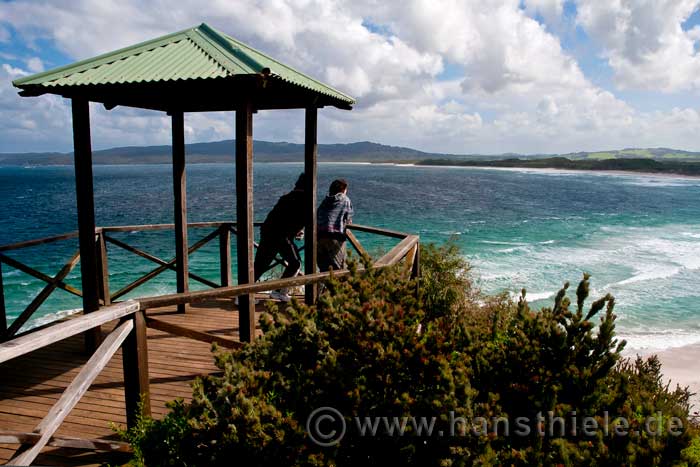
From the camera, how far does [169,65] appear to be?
438cm

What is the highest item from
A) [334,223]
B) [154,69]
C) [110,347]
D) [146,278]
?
[154,69]

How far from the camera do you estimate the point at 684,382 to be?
10.6 meters

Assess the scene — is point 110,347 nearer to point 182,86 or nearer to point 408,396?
point 408,396

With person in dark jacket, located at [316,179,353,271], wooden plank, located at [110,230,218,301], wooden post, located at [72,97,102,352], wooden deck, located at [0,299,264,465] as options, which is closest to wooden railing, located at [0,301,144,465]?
wooden deck, located at [0,299,264,465]

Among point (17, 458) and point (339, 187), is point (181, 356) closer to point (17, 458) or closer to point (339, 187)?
point (17, 458)

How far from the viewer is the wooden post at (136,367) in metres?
3.46

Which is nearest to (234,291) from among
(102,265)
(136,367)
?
(136,367)

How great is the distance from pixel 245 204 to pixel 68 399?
217 centimetres

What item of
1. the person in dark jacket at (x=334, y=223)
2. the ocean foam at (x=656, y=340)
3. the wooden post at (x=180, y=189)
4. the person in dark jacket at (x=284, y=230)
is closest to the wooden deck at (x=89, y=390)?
the wooden post at (x=180, y=189)

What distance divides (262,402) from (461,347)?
4.56ft

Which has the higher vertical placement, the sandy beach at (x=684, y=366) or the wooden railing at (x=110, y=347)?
the wooden railing at (x=110, y=347)

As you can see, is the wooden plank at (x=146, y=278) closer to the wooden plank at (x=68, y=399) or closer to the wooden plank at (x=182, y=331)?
the wooden plank at (x=182, y=331)

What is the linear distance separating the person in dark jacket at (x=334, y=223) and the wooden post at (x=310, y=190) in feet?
2.72

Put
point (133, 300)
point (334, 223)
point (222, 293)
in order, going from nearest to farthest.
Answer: point (133, 300)
point (222, 293)
point (334, 223)
